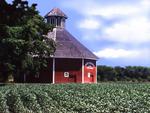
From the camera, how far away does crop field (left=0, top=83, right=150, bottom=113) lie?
26594 millimetres

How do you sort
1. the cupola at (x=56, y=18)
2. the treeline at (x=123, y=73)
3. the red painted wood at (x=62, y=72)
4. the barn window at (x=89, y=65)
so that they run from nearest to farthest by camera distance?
the red painted wood at (x=62, y=72) < the barn window at (x=89, y=65) < the cupola at (x=56, y=18) < the treeline at (x=123, y=73)

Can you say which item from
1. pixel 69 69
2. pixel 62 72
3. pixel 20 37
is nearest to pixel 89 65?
pixel 69 69

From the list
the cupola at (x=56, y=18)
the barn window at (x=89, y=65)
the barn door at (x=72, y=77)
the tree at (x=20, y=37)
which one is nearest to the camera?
the tree at (x=20, y=37)

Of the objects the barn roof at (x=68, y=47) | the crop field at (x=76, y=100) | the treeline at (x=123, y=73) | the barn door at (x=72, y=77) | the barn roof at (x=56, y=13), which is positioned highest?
the barn roof at (x=56, y=13)

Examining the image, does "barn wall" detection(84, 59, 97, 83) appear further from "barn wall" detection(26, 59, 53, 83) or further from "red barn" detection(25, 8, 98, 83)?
"barn wall" detection(26, 59, 53, 83)

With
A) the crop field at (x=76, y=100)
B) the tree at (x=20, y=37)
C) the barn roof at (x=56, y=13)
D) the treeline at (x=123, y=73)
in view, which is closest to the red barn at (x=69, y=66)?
the barn roof at (x=56, y=13)

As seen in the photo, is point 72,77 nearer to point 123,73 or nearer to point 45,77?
point 45,77

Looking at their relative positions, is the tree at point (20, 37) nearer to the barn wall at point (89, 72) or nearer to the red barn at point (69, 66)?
the red barn at point (69, 66)

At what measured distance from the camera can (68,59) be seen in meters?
69.7

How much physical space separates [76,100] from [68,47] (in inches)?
1753

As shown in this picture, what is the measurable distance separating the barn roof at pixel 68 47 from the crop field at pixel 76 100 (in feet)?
127

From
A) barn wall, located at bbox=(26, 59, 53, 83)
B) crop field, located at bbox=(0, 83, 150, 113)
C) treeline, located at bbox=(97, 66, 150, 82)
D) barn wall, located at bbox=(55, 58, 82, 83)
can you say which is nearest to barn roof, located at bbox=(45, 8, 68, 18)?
barn wall, located at bbox=(55, 58, 82, 83)

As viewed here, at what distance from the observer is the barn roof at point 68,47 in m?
70.0

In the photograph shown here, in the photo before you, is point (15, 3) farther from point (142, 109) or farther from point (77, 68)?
point (77, 68)
